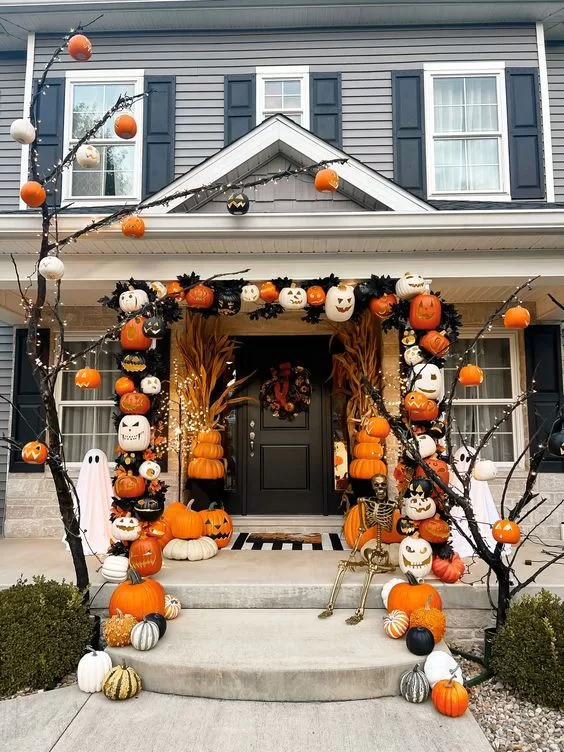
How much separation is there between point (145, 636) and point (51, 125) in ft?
20.7

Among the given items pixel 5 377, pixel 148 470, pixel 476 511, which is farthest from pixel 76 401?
pixel 476 511

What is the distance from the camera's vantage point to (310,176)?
4.38 metres

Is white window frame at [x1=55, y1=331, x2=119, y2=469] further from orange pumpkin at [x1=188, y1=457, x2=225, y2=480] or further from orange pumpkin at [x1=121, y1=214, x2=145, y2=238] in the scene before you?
orange pumpkin at [x1=121, y1=214, x2=145, y2=238]

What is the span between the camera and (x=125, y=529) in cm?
390

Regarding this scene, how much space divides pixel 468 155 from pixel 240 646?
20.3 feet

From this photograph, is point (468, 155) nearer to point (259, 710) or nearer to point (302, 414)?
point (302, 414)

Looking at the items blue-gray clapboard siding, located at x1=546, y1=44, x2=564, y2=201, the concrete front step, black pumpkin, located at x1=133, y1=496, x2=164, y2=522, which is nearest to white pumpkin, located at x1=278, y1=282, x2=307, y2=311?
black pumpkin, located at x1=133, y1=496, x2=164, y2=522

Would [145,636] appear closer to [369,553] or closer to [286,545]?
[369,553]

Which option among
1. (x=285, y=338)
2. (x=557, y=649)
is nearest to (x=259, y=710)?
(x=557, y=649)

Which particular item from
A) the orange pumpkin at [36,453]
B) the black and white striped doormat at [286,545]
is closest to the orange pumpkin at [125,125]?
the orange pumpkin at [36,453]

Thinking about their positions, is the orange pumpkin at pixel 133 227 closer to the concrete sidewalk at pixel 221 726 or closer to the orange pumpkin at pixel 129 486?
the orange pumpkin at pixel 129 486

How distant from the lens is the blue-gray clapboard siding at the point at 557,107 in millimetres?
6512

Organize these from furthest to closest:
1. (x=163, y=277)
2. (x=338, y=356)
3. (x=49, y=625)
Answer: (x=338, y=356) < (x=163, y=277) < (x=49, y=625)

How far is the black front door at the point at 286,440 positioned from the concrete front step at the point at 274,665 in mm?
2688
